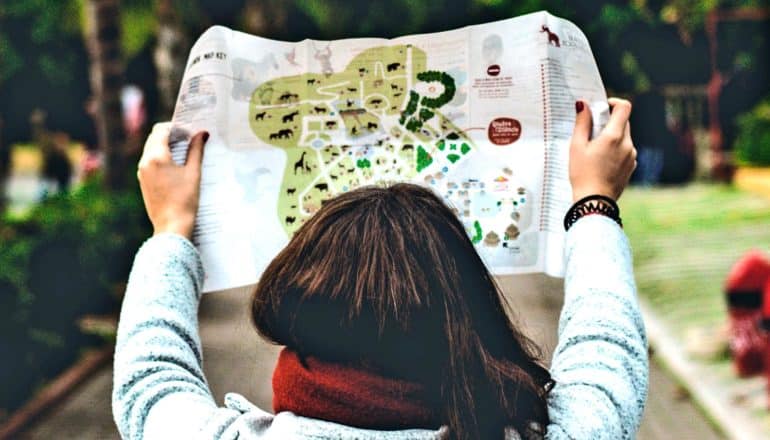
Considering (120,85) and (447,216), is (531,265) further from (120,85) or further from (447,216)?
(120,85)

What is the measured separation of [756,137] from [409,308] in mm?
11789

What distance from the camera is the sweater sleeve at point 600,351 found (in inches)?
45.9

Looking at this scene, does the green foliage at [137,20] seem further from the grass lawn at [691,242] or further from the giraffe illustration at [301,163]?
the giraffe illustration at [301,163]

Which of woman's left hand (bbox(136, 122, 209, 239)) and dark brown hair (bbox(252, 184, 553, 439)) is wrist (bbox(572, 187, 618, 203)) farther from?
woman's left hand (bbox(136, 122, 209, 239))

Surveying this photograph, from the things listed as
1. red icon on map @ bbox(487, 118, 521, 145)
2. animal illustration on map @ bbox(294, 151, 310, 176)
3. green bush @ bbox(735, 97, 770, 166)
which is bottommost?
green bush @ bbox(735, 97, 770, 166)

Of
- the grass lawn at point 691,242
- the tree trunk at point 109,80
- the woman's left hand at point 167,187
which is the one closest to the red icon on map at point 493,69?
the woman's left hand at point 167,187

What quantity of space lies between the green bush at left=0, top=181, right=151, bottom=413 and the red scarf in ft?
15.9

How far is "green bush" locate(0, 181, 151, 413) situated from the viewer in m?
5.74

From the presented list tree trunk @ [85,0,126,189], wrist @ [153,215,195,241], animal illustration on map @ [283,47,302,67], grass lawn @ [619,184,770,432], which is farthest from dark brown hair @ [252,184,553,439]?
tree trunk @ [85,0,126,189]

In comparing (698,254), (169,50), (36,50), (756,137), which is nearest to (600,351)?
(169,50)

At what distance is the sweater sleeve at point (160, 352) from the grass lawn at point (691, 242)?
6.27 metres

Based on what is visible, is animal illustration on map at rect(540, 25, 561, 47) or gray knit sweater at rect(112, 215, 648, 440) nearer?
gray knit sweater at rect(112, 215, 648, 440)

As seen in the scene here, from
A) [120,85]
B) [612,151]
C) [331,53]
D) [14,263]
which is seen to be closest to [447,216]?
[612,151]

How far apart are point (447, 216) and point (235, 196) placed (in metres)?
0.42
